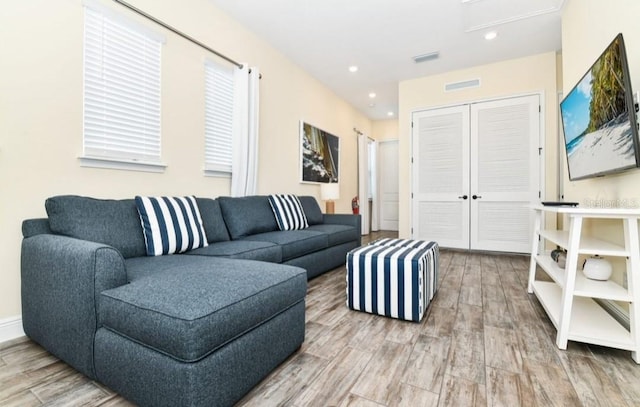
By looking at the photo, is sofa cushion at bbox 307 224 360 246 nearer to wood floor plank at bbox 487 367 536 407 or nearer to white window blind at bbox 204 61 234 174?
white window blind at bbox 204 61 234 174

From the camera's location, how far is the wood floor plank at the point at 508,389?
46.9 inches

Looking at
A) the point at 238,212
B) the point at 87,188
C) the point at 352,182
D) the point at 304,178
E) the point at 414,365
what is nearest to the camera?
the point at 414,365

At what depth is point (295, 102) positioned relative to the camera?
425 cm

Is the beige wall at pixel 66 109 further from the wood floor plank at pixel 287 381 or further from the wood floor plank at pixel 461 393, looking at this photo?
the wood floor plank at pixel 461 393

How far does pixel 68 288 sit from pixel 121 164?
118cm

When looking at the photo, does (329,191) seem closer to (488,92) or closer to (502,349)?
(488,92)

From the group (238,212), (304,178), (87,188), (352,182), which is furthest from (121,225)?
(352,182)

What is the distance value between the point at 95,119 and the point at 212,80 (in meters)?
1.23

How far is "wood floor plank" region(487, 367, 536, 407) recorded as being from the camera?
3.91ft

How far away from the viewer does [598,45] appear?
2230 millimetres

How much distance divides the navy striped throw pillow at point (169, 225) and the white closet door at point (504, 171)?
3.96m

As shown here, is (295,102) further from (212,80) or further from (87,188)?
(87,188)

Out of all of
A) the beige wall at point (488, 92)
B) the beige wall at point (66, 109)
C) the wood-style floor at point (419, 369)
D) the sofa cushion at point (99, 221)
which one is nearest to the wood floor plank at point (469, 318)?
the wood-style floor at point (419, 369)

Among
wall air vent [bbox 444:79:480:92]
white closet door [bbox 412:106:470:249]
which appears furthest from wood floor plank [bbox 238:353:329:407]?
wall air vent [bbox 444:79:480:92]
